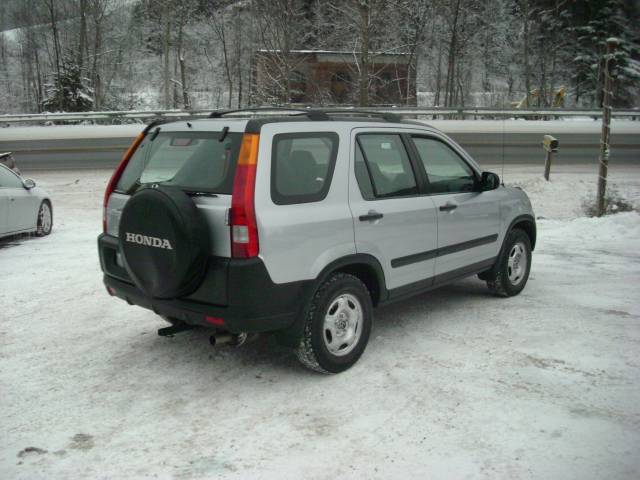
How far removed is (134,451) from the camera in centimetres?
362

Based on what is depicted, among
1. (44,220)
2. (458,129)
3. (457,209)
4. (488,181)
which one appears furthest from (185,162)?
(458,129)

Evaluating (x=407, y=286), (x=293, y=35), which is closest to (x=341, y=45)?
(x=293, y=35)

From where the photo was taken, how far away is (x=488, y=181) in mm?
5934

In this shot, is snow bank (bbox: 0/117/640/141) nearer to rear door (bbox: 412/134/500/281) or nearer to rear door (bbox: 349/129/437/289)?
rear door (bbox: 412/134/500/281)

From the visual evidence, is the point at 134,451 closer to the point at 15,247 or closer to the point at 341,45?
the point at 15,247

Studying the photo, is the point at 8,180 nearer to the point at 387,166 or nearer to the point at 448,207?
the point at 387,166

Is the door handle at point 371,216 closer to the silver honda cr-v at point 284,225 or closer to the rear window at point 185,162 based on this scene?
the silver honda cr-v at point 284,225

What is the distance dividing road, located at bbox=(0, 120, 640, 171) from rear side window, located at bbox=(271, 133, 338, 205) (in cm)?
1526

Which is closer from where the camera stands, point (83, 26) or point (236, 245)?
point (236, 245)

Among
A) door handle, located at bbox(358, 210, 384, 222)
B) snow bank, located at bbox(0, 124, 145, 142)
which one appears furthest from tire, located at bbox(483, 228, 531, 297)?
snow bank, located at bbox(0, 124, 145, 142)

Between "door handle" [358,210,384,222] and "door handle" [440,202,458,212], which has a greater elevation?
"door handle" [358,210,384,222]

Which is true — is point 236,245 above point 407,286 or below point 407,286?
above

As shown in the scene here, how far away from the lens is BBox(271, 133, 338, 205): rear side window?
4203mm

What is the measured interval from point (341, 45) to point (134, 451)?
130ft
